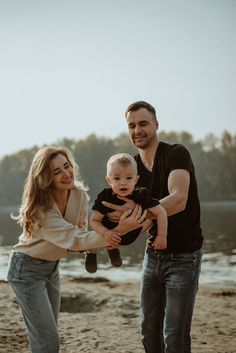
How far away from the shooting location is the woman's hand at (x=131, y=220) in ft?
12.3

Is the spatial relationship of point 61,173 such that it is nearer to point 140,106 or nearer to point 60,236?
point 60,236

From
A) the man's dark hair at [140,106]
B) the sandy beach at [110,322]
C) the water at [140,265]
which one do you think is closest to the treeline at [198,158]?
the water at [140,265]

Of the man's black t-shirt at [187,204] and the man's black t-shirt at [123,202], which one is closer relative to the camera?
the man's black t-shirt at [123,202]

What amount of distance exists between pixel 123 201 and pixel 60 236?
2.13 feet

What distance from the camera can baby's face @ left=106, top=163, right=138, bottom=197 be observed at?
3877 millimetres

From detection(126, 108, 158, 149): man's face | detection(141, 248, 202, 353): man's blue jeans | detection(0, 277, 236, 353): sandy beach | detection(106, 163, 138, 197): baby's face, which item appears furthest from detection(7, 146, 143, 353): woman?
detection(0, 277, 236, 353): sandy beach

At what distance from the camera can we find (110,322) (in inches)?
341

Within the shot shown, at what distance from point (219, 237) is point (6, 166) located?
286ft

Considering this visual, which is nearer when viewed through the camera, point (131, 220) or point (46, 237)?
point (131, 220)

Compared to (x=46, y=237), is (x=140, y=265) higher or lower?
lower

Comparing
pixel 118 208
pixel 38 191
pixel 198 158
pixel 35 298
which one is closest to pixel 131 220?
pixel 118 208

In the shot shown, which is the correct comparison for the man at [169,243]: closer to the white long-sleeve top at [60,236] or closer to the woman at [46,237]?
the woman at [46,237]

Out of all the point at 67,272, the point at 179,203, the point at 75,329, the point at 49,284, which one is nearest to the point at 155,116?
the point at 179,203

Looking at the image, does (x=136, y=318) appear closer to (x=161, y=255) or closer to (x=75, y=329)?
(x=75, y=329)
